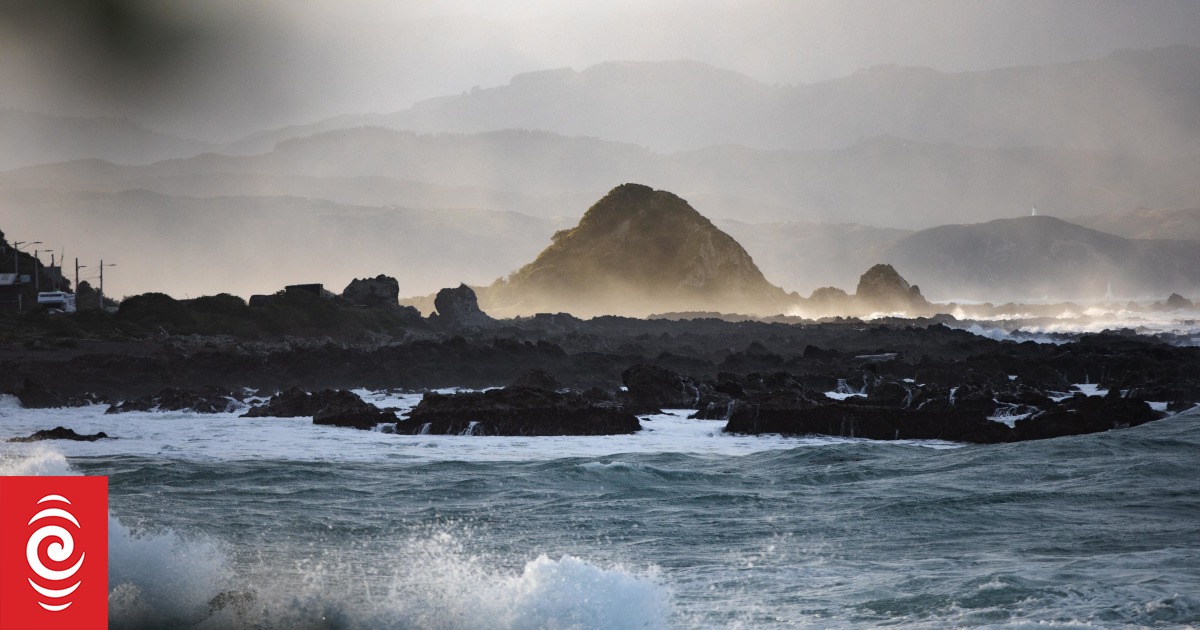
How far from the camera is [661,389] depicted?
25266mm

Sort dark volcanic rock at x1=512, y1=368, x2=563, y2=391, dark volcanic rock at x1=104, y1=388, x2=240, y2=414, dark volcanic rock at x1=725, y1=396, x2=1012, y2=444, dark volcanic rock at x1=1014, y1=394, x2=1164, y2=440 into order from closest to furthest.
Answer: dark volcanic rock at x1=1014, y1=394, x2=1164, y2=440 → dark volcanic rock at x1=725, y1=396, x2=1012, y2=444 → dark volcanic rock at x1=104, y1=388, x2=240, y2=414 → dark volcanic rock at x1=512, y1=368, x2=563, y2=391

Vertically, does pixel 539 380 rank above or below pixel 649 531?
above

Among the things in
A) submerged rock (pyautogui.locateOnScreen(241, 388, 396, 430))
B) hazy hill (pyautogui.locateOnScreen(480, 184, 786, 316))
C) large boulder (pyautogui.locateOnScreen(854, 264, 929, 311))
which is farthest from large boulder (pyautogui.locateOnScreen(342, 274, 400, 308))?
large boulder (pyautogui.locateOnScreen(854, 264, 929, 311))

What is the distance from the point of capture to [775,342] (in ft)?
155

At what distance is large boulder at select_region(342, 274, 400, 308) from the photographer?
58656 mm

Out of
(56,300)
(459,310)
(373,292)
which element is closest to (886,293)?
(459,310)

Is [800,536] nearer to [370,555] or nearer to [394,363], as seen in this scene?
[370,555]

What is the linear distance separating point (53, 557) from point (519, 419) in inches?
543

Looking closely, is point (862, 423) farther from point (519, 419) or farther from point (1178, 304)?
point (1178, 304)

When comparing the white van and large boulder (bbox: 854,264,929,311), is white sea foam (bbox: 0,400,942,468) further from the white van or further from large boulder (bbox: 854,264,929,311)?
large boulder (bbox: 854,264,929,311)

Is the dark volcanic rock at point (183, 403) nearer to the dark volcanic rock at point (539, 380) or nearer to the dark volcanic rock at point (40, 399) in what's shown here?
the dark volcanic rock at point (40, 399)

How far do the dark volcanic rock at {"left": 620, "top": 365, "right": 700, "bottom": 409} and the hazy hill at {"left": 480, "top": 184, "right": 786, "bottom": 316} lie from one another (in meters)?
82.4

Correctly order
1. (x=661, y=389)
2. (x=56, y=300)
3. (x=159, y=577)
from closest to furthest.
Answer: (x=159, y=577), (x=661, y=389), (x=56, y=300)

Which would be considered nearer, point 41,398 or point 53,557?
point 53,557
